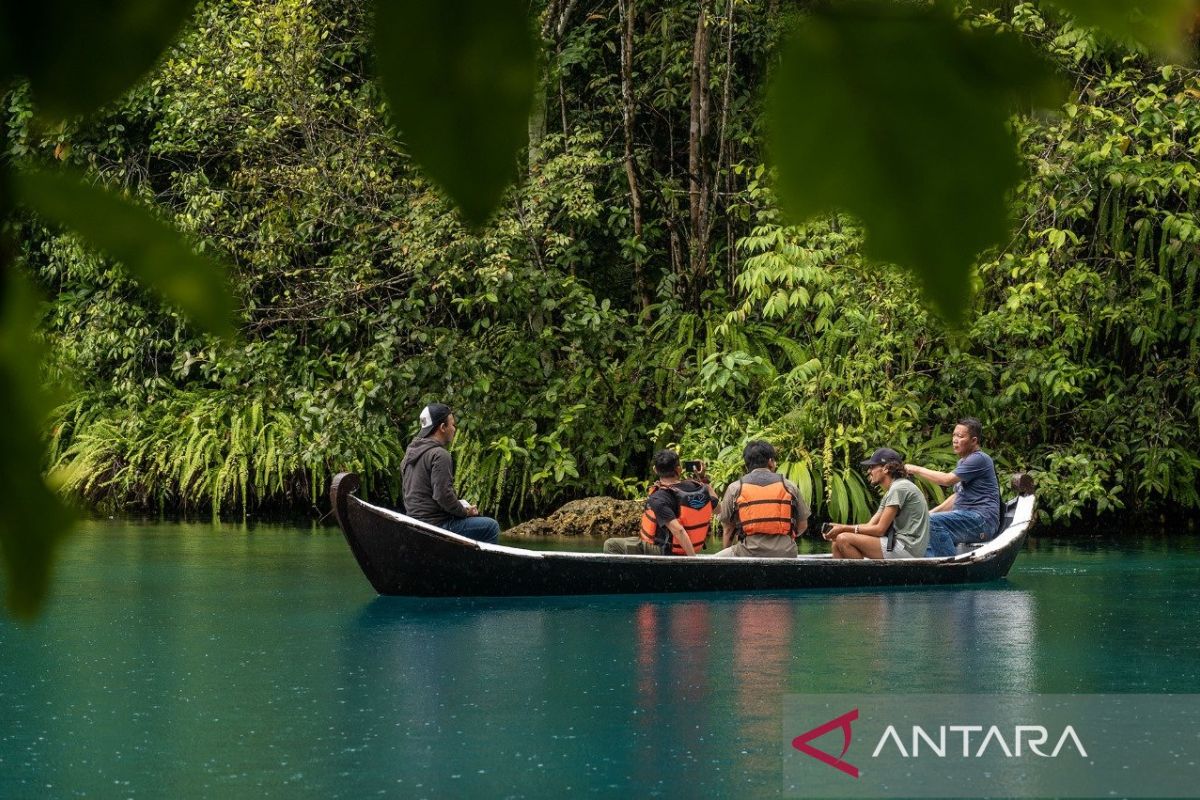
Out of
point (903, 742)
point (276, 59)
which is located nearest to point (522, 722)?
point (903, 742)

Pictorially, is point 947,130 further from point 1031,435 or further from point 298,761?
point 1031,435

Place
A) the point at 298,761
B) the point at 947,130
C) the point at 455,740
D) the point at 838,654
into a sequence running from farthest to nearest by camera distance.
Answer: the point at 838,654 < the point at 455,740 < the point at 298,761 < the point at 947,130

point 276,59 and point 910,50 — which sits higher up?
point 276,59

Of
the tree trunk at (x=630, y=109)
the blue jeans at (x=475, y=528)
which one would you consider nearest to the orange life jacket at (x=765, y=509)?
the blue jeans at (x=475, y=528)

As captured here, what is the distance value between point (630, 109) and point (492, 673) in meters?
6.35

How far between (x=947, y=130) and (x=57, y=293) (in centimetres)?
27

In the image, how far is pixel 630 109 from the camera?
0.94 m

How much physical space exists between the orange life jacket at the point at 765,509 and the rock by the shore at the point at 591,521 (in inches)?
190

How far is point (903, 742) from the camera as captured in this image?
222 inches

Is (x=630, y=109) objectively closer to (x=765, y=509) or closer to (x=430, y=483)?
(x=430, y=483)

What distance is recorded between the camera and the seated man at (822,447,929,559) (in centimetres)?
962

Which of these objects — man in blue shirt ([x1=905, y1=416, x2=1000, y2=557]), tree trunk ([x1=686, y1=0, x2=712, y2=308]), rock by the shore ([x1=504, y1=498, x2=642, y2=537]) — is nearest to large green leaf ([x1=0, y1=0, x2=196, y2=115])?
tree trunk ([x1=686, y1=0, x2=712, y2=308])

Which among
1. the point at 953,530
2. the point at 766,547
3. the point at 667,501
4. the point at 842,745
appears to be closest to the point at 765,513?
the point at 766,547

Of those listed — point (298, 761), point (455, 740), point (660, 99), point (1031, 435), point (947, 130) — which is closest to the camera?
point (947, 130)
